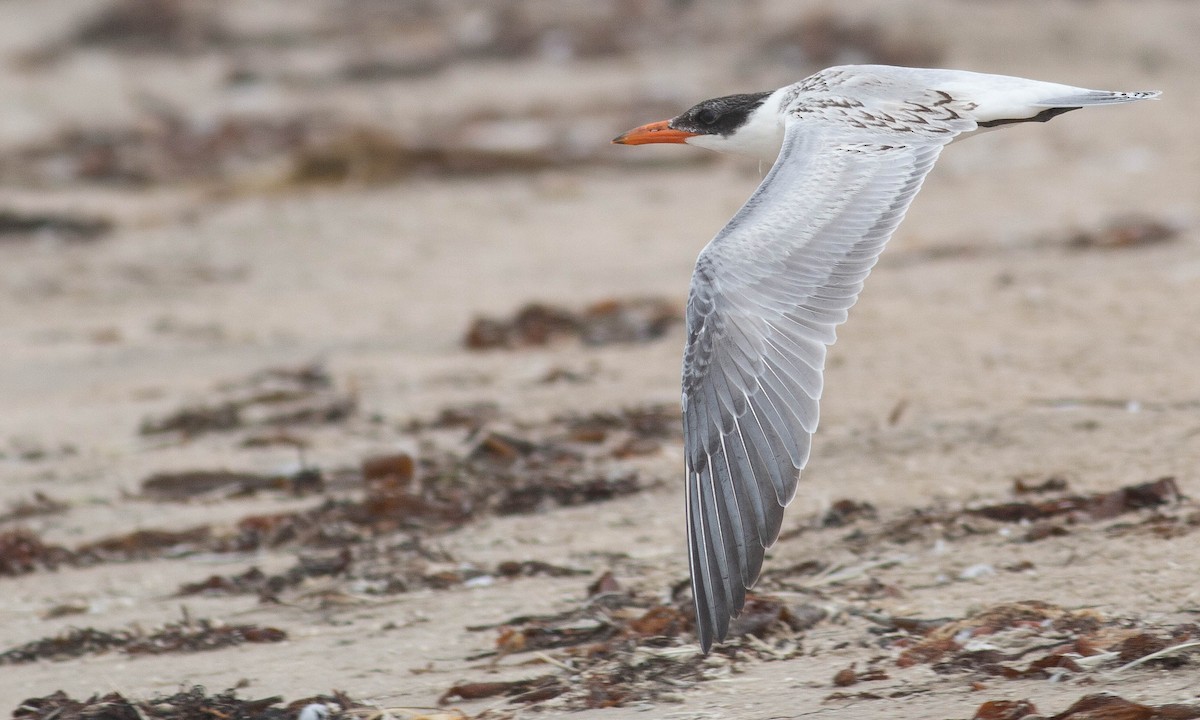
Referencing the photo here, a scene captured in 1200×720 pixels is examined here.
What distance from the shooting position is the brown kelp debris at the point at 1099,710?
11.1ft

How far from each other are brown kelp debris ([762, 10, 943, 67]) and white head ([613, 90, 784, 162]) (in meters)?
7.84

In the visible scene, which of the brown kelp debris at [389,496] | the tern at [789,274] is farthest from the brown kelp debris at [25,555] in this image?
the tern at [789,274]

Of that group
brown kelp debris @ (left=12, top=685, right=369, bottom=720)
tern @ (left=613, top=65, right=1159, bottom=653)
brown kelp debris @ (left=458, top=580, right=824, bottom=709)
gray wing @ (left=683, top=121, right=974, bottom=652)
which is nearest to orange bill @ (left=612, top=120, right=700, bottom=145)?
tern @ (left=613, top=65, right=1159, bottom=653)

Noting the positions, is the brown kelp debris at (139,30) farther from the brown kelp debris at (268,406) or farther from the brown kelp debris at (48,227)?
the brown kelp debris at (268,406)


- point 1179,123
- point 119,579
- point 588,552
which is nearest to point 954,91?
point 588,552

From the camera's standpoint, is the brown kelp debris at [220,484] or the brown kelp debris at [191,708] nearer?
the brown kelp debris at [191,708]

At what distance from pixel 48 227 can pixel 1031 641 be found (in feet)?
28.3

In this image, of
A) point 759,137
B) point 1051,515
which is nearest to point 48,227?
point 759,137

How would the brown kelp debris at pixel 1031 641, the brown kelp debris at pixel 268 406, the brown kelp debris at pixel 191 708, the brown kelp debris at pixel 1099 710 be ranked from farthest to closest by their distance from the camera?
the brown kelp debris at pixel 268 406, the brown kelp debris at pixel 191 708, the brown kelp debris at pixel 1031 641, the brown kelp debris at pixel 1099 710

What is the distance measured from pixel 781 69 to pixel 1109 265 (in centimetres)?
702

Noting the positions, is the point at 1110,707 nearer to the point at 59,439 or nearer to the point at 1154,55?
the point at 59,439

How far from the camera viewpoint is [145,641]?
4.60 metres

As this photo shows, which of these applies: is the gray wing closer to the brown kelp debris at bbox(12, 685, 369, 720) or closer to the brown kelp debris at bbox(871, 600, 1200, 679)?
the brown kelp debris at bbox(871, 600, 1200, 679)

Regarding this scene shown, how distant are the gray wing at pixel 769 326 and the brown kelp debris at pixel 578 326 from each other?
2.68 metres
